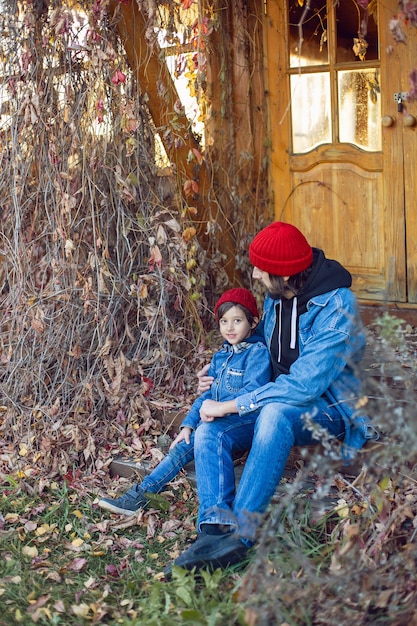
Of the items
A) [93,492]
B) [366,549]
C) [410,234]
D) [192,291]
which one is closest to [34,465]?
[93,492]

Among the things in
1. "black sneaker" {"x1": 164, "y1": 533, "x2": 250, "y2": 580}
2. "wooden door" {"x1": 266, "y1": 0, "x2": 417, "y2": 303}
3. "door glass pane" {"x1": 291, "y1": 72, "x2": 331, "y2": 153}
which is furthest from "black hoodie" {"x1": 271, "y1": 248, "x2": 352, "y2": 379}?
"door glass pane" {"x1": 291, "y1": 72, "x2": 331, "y2": 153}

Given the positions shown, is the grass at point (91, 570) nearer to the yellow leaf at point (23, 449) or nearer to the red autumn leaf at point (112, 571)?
the red autumn leaf at point (112, 571)

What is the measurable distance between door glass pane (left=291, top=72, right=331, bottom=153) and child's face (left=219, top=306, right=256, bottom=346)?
2066 mm

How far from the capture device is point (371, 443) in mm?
4160

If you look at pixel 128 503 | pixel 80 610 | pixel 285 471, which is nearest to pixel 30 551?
pixel 128 503

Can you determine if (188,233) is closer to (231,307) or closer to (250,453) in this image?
(231,307)

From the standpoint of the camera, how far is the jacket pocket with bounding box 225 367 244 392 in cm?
421

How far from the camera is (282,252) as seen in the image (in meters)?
3.86

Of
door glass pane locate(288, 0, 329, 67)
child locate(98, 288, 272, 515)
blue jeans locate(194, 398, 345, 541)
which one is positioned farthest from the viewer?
door glass pane locate(288, 0, 329, 67)

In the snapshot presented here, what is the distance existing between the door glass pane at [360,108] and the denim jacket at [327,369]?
82.1 inches

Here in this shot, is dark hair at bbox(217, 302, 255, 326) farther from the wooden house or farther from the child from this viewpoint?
the wooden house

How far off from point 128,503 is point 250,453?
2.83ft

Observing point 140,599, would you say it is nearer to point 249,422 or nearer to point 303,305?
point 249,422

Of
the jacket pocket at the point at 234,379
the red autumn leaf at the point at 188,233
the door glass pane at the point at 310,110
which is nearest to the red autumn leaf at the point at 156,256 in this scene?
the red autumn leaf at the point at 188,233
